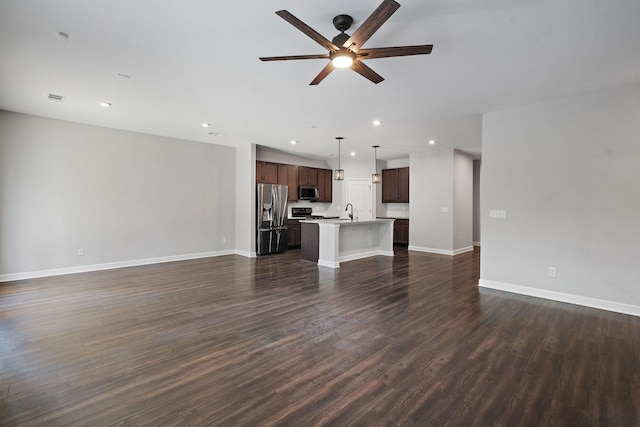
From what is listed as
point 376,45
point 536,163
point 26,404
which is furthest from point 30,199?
point 536,163

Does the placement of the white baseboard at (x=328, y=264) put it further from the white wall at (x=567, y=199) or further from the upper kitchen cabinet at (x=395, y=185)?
the upper kitchen cabinet at (x=395, y=185)

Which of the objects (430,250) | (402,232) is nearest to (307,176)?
(402,232)

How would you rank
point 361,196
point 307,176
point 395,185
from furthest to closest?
point 361,196, point 395,185, point 307,176

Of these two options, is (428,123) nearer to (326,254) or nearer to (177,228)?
(326,254)

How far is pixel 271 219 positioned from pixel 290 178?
1548mm

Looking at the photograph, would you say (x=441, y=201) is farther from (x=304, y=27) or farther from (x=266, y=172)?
(x=304, y=27)

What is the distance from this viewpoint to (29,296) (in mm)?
4125

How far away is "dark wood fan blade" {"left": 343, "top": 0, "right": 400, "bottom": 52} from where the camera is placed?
1901mm

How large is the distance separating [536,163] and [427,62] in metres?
2.43

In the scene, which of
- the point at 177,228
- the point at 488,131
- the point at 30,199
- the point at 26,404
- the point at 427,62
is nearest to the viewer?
the point at 26,404

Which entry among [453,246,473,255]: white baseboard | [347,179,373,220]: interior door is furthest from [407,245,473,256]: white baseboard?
[347,179,373,220]: interior door

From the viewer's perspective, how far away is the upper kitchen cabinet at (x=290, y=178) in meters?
8.45

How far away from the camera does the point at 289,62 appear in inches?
122

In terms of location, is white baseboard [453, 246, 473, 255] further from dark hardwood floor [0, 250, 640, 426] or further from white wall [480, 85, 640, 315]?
dark hardwood floor [0, 250, 640, 426]
